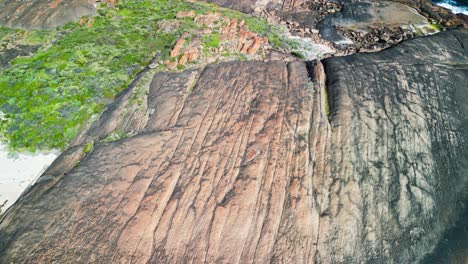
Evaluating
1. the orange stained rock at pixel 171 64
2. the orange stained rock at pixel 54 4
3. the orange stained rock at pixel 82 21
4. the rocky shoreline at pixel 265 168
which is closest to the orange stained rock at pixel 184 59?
the rocky shoreline at pixel 265 168

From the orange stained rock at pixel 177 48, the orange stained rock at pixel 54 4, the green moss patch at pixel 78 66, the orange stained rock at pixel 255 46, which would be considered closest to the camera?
the green moss patch at pixel 78 66

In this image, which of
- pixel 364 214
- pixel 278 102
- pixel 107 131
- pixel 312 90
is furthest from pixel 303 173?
pixel 107 131

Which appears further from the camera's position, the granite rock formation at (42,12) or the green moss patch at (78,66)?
the granite rock formation at (42,12)

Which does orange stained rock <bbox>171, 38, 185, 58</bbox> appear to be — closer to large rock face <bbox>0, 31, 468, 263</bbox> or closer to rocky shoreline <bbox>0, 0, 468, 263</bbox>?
rocky shoreline <bbox>0, 0, 468, 263</bbox>

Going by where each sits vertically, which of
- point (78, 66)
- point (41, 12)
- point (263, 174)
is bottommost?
point (78, 66)

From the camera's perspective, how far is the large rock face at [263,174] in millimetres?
9992

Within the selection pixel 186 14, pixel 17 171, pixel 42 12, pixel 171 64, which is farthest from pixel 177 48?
pixel 42 12

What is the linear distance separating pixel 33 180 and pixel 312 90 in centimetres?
1078

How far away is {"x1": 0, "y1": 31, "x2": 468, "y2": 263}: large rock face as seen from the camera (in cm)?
999

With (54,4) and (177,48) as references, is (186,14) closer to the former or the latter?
(177,48)

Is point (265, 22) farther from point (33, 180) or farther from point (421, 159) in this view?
point (33, 180)

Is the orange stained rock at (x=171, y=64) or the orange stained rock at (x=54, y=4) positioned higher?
the orange stained rock at (x=54, y=4)

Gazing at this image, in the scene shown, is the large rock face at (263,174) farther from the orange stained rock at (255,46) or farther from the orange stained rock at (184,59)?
the orange stained rock at (255,46)

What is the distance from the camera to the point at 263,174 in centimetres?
1138
